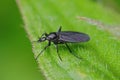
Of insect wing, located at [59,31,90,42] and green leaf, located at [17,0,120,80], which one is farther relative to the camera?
insect wing, located at [59,31,90,42]

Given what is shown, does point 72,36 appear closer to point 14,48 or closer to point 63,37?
point 63,37

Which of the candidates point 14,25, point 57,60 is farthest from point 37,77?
Result: point 57,60

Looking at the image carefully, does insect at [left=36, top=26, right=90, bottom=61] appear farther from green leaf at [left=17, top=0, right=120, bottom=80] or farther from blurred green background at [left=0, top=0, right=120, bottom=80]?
blurred green background at [left=0, top=0, right=120, bottom=80]

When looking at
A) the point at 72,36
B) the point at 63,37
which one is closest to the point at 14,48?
the point at 63,37

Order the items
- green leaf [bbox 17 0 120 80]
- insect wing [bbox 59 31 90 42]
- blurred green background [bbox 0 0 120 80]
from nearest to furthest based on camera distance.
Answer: green leaf [bbox 17 0 120 80] → insect wing [bbox 59 31 90 42] → blurred green background [bbox 0 0 120 80]

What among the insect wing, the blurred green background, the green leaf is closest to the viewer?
the green leaf

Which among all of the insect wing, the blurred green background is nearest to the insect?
Result: the insect wing
